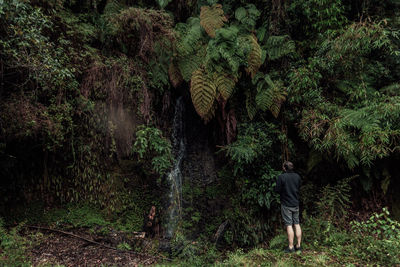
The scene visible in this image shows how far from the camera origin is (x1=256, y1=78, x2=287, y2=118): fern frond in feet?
17.0

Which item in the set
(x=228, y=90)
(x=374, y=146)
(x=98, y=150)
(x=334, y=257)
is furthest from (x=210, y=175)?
(x=374, y=146)

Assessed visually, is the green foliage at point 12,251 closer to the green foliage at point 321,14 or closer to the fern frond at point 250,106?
the fern frond at point 250,106

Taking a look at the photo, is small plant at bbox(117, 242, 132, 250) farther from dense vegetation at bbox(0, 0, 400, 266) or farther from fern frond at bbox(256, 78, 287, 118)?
fern frond at bbox(256, 78, 287, 118)

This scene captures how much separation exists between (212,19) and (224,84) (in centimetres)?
173

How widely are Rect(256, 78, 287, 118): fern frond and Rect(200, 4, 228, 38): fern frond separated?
1822mm

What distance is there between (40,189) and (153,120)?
120 inches

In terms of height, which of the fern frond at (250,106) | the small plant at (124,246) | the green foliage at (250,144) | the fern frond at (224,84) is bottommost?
the small plant at (124,246)

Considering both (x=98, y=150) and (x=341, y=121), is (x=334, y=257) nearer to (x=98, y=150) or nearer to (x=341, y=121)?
(x=341, y=121)

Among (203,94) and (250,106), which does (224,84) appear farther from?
(250,106)

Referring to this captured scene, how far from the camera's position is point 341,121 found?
172 inches

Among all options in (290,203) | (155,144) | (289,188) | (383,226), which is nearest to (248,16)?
(155,144)

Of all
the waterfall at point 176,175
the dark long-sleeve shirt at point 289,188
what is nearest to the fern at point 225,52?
the waterfall at point 176,175

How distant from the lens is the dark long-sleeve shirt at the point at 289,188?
12.8ft

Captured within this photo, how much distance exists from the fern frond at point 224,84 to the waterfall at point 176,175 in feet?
7.13
